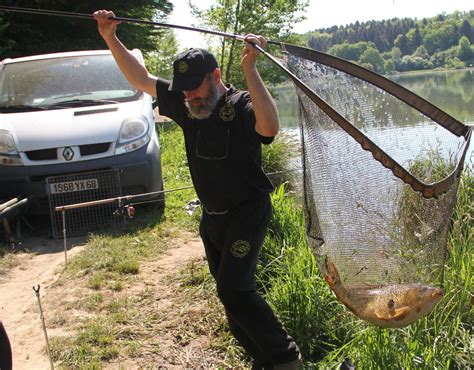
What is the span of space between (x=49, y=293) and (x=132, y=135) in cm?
232

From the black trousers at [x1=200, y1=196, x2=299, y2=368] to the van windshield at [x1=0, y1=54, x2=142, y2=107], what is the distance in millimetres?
4341

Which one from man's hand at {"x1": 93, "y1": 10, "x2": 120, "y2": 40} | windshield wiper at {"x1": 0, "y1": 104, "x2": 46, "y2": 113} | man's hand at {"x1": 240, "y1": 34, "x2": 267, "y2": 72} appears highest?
man's hand at {"x1": 93, "y1": 10, "x2": 120, "y2": 40}

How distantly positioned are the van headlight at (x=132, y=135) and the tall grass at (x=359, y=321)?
7.83 feet

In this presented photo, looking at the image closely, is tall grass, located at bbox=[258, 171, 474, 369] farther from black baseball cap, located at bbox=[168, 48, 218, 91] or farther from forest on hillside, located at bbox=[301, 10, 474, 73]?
forest on hillside, located at bbox=[301, 10, 474, 73]

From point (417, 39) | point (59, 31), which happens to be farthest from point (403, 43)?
point (59, 31)

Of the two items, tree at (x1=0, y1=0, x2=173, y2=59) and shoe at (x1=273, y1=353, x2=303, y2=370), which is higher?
tree at (x1=0, y1=0, x2=173, y2=59)

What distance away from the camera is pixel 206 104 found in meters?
2.97

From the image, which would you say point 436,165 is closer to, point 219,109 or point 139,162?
point 219,109

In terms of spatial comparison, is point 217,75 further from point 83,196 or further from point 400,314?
point 83,196

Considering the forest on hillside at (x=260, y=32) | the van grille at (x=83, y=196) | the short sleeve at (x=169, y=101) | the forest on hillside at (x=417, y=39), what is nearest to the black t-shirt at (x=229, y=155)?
the short sleeve at (x=169, y=101)

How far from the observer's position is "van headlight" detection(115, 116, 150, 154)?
638cm

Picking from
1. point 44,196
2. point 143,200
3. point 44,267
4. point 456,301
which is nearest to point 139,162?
point 143,200

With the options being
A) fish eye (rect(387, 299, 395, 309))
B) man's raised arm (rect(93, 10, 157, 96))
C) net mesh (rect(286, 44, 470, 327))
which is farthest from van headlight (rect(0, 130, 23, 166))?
fish eye (rect(387, 299, 395, 309))

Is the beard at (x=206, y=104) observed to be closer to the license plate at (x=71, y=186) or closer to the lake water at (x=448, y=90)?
the lake water at (x=448, y=90)
